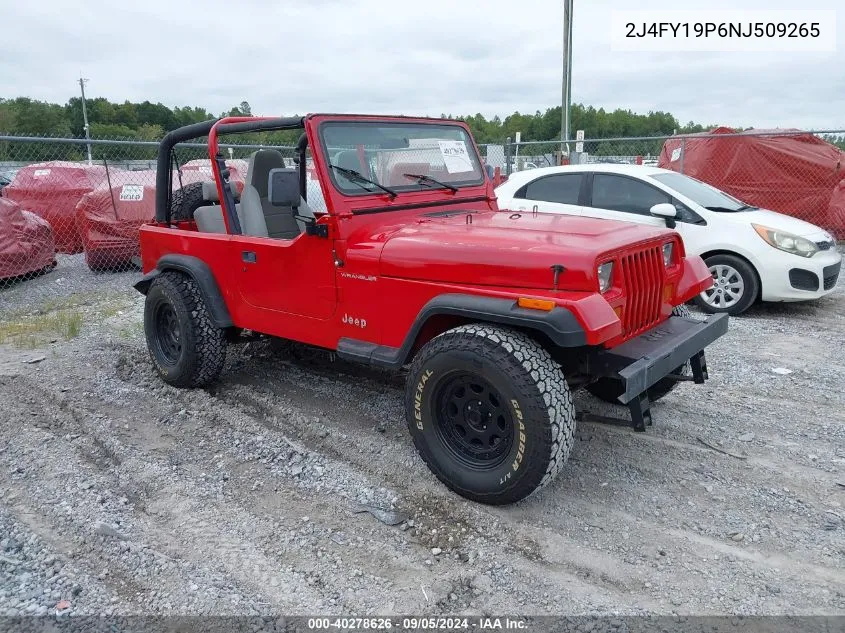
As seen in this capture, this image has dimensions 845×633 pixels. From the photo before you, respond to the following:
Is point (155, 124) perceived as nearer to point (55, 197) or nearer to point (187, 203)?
point (55, 197)

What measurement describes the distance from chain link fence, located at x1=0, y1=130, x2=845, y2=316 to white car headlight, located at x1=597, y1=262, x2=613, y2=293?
19.7 feet

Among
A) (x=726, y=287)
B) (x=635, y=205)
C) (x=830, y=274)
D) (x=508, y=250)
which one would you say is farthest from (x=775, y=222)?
(x=508, y=250)

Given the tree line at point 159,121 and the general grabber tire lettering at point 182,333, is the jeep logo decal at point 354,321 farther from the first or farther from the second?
the tree line at point 159,121

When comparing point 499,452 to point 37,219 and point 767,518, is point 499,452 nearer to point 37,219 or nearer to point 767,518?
point 767,518

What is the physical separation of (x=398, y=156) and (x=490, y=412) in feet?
6.11

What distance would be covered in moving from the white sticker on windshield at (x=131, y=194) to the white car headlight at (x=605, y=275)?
808 cm

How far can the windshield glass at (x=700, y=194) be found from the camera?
7.07 meters

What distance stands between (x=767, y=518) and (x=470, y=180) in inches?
108

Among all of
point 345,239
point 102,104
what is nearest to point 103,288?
point 345,239

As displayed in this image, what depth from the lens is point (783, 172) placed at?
36.3 ft

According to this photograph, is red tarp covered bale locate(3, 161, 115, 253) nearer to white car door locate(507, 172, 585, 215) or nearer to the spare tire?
the spare tire

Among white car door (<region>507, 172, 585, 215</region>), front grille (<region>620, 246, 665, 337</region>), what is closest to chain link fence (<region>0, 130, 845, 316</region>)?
white car door (<region>507, 172, 585, 215</region>)

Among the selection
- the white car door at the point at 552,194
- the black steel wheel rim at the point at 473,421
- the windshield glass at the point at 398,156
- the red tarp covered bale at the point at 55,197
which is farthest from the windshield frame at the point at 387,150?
the red tarp covered bale at the point at 55,197

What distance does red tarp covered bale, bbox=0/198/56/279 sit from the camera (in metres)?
8.55
